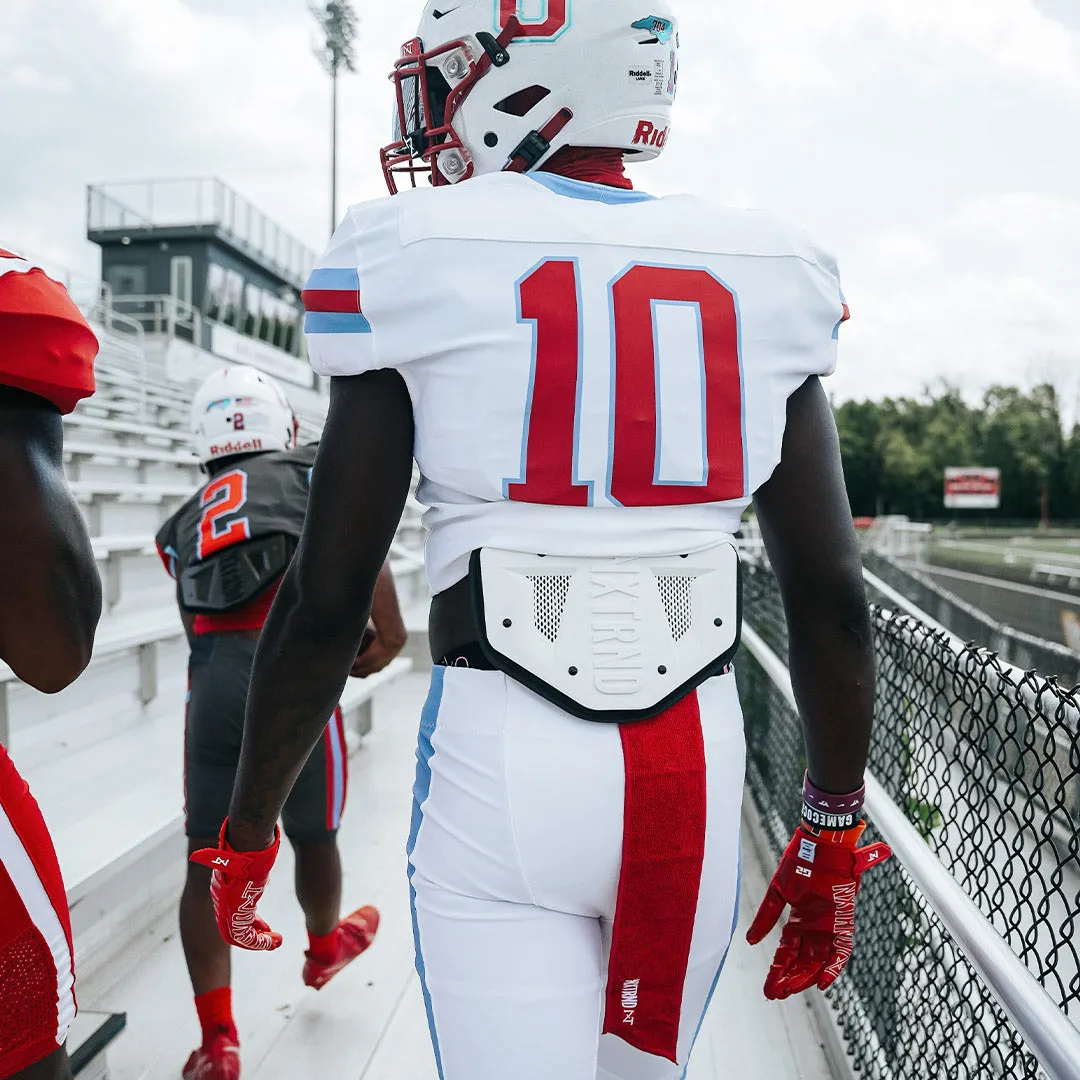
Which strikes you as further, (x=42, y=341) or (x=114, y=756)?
(x=114, y=756)

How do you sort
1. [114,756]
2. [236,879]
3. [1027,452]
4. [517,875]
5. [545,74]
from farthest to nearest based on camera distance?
[1027,452] → [114,756] → [236,879] → [545,74] → [517,875]

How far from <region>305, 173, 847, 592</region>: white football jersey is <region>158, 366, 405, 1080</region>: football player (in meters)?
1.63

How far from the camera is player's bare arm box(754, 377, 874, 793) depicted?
1.35m

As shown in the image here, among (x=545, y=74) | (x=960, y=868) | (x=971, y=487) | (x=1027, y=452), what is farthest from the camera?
(x=1027, y=452)

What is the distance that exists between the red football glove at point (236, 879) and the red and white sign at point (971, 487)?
202ft

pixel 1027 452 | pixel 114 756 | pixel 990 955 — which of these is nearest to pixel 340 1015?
pixel 114 756

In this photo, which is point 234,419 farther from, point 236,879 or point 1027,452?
point 1027,452

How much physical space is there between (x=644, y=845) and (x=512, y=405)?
1.77 ft

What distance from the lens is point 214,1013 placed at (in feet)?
8.58

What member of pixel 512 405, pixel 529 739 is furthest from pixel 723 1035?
pixel 512 405

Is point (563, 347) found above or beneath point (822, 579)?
above

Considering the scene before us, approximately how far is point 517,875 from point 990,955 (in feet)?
2.62

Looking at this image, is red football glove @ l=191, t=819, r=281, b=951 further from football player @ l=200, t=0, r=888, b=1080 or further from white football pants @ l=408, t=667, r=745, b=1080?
white football pants @ l=408, t=667, r=745, b=1080

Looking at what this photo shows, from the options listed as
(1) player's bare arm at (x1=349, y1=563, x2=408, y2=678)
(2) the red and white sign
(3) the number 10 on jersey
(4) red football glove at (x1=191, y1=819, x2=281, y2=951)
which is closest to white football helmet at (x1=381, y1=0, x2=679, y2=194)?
(3) the number 10 on jersey
